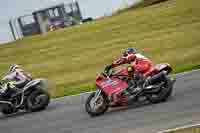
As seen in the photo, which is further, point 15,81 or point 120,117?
point 15,81

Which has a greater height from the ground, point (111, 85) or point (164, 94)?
point (111, 85)

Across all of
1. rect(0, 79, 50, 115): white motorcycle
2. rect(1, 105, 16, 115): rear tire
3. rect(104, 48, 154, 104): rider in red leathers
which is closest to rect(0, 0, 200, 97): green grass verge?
rect(0, 79, 50, 115): white motorcycle

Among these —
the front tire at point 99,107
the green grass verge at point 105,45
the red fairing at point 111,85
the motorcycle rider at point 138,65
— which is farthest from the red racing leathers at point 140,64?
the green grass verge at point 105,45

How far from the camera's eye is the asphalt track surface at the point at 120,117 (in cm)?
1042

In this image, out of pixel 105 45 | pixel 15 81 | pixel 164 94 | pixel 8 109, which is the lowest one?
pixel 105 45

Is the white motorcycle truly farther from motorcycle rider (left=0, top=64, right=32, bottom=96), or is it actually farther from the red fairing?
the red fairing

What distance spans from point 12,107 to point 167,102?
453cm

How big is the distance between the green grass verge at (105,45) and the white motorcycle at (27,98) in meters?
2.60

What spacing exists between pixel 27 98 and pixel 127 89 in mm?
3319

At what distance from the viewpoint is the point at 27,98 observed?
1459 centimetres

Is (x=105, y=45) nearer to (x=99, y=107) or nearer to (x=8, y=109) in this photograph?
(x=8, y=109)

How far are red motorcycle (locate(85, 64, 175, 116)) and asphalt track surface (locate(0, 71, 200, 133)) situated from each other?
197 mm

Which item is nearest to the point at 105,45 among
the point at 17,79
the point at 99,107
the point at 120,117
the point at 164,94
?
the point at 17,79

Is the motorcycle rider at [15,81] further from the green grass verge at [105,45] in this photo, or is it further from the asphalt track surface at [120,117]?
the green grass verge at [105,45]
